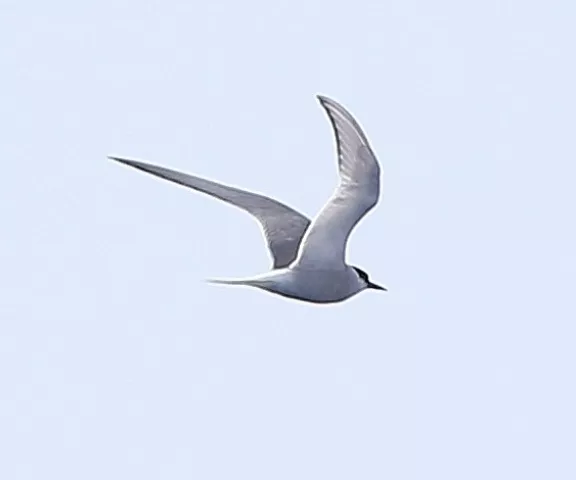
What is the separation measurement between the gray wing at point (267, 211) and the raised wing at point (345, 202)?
2375 mm

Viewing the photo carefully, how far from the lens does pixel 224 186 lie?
2722 cm

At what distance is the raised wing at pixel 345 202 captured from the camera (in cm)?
2323

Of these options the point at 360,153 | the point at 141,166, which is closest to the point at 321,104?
the point at 360,153

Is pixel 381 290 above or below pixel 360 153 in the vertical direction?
below

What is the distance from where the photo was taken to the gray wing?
85.3ft

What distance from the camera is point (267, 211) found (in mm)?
27266

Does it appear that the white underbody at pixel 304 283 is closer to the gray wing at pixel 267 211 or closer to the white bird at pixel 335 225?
the white bird at pixel 335 225

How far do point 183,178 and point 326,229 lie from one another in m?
3.38

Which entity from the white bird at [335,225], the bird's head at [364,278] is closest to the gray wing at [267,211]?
the bird's head at [364,278]

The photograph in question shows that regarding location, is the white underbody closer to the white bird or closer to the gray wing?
the white bird

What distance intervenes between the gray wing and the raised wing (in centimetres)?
237

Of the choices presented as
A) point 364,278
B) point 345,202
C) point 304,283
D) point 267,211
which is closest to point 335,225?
A: point 345,202

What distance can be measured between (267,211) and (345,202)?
400cm

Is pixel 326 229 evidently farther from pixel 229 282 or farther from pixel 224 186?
pixel 224 186
